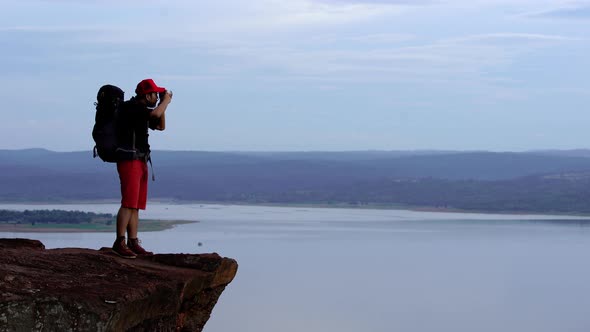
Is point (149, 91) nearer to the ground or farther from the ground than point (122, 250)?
farther from the ground

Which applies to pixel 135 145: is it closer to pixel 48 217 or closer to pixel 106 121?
pixel 106 121

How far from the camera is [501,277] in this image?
2697 inches

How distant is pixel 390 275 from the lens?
66.9 m

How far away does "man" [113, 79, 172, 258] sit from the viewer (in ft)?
26.9

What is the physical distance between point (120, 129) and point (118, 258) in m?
0.91

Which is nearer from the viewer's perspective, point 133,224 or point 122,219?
point 122,219

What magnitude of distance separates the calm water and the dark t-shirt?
A: 35.8 m

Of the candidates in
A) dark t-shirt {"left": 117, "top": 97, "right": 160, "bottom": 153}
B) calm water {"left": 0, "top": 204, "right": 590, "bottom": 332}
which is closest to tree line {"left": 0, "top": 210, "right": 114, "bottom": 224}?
calm water {"left": 0, "top": 204, "right": 590, "bottom": 332}

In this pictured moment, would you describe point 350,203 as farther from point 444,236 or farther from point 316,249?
point 316,249

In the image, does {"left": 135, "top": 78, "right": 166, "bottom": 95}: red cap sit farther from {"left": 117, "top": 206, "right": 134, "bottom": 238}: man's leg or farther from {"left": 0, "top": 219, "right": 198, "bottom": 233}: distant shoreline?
{"left": 0, "top": 219, "right": 198, "bottom": 233}: distant shoreline

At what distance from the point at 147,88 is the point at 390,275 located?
59.3 m

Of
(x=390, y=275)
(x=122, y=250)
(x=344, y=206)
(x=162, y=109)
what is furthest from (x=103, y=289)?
(x=344, y=206)

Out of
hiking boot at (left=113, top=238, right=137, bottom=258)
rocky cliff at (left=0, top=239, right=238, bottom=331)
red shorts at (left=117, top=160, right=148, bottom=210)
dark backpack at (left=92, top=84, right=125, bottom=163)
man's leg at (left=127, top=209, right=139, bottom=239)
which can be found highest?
dark backpack at (left=92, top=84, right=125, bottom=163)

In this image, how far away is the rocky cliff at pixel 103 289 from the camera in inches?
237
